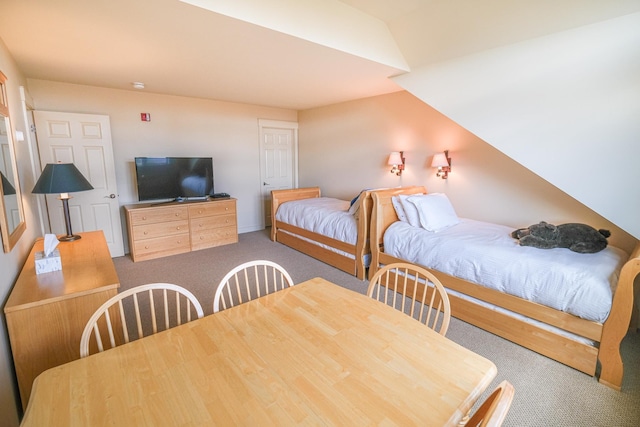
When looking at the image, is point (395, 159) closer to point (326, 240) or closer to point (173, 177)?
point (326, 240)

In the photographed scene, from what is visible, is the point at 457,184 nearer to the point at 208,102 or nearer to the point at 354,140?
the point at 354,140

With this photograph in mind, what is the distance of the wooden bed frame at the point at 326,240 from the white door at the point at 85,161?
7.29 ft

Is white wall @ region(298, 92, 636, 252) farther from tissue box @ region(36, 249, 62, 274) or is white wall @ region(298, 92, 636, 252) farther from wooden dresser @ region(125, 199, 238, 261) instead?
tissue box @ region(36, 249, 62, 274)

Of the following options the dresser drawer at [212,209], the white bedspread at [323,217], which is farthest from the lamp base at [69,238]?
the white bedspread at [323,217]

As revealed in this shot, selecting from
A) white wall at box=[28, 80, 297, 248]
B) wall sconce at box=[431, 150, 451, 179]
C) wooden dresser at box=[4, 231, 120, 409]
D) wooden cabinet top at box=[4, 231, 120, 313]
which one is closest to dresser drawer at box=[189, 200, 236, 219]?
white wall at box=[28, 80, 297, 248]

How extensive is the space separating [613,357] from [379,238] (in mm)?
1923

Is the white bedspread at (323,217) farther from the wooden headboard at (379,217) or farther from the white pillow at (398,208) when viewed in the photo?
the white pillow at (398,208)

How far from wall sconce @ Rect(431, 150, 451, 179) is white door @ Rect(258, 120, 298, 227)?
3007 mm

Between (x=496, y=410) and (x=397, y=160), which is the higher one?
(x=397, y=160)

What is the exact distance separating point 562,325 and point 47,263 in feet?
10.9

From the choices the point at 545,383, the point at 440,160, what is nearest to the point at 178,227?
the point at 440,160

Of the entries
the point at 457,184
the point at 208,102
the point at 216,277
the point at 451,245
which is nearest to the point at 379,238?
the point at 451,245

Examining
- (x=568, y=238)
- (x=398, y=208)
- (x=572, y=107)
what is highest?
(x=572, y=107)

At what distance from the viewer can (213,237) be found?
4520mm
